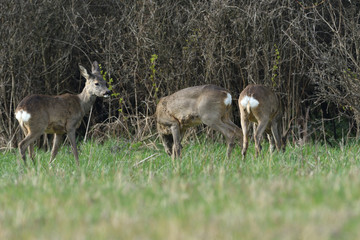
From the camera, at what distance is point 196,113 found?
9.18 metres

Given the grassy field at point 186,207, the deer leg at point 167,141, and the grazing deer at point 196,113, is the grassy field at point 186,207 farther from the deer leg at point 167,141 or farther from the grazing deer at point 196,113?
the deer leg at point 167,141

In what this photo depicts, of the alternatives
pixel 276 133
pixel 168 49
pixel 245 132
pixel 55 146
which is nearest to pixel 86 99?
pixel 55 146

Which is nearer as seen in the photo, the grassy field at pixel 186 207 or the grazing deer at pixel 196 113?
the grassy field at pixel 186 207

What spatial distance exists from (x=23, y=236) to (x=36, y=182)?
1915mm

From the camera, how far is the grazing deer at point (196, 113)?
29.7ft

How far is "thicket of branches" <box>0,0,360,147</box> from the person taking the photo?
10484 millimetres

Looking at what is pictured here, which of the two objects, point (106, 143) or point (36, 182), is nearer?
point (36, 182)

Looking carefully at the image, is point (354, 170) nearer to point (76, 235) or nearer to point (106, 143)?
point (76, 235)

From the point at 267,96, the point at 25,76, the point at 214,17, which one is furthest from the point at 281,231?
the point at 25,76

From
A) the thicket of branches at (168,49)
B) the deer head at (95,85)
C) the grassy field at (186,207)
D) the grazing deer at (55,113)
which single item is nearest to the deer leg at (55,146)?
the grazing deer at (55,113)

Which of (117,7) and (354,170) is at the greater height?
(117,7)

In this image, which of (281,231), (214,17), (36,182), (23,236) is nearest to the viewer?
(281,231)

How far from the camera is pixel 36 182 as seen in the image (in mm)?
5367

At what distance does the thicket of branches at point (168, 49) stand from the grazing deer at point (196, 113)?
1275 millimetres
